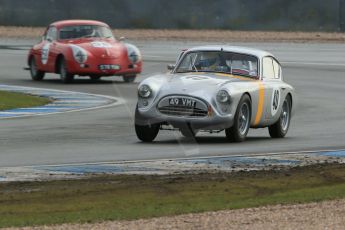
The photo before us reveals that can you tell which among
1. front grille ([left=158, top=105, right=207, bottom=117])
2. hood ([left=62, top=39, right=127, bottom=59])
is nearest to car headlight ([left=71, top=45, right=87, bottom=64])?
hood ([left=62, top=39, right=127, bottom=59])

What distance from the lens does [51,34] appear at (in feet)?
92.1

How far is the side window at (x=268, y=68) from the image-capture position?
16.6m

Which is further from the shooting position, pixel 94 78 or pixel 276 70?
pixel 94 78

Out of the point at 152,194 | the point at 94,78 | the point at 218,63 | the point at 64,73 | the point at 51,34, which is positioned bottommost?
the point at 94,78

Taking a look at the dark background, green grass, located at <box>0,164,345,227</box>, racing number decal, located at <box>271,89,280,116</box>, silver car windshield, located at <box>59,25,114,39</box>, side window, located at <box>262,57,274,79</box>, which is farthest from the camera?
the dark background

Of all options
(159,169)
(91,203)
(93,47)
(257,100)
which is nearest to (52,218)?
(91,203)

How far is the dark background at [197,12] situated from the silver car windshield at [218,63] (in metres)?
29.8

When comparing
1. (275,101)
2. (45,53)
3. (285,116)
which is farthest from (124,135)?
(45,53)

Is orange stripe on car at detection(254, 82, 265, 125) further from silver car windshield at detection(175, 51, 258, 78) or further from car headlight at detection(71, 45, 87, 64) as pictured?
car headlight at detection(71, 45, 87, 64)

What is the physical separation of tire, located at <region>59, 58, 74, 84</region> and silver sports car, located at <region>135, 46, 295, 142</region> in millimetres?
11229

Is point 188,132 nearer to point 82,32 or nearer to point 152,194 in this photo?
point 152,194

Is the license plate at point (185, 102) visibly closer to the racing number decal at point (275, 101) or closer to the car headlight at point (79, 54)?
the racing number decal at point (275, 101)

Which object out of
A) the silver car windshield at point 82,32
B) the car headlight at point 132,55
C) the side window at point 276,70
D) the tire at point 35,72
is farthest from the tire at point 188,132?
the tire at point 35,72

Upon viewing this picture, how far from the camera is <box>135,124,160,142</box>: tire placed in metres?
15.5
